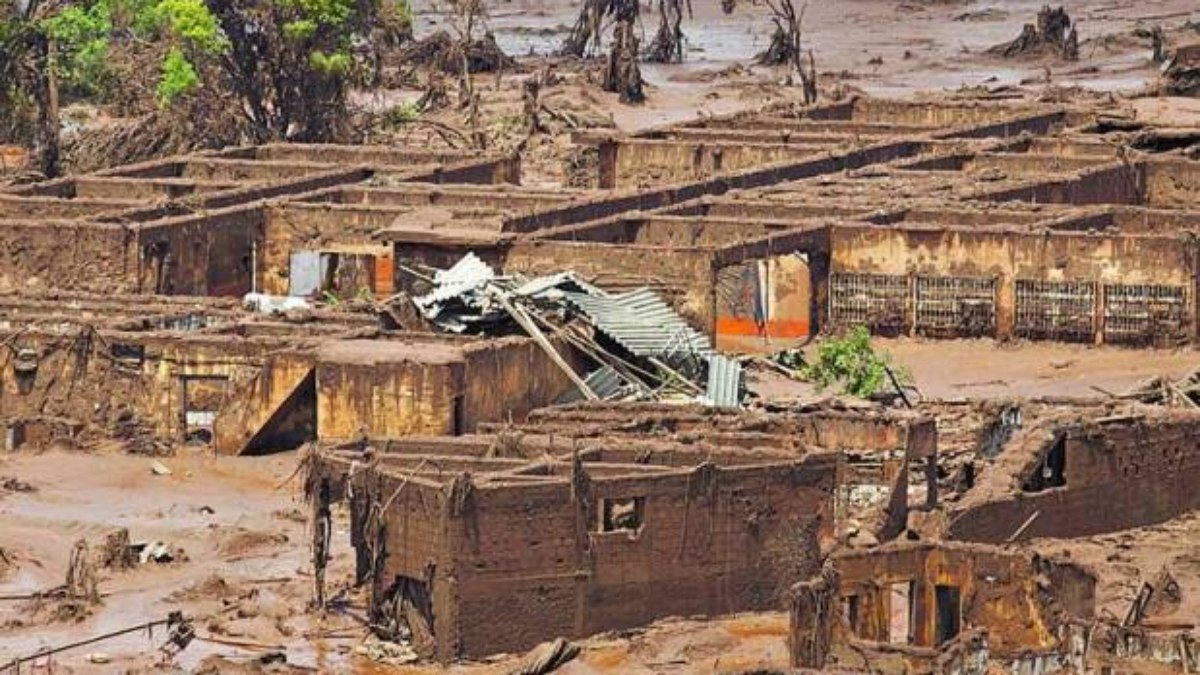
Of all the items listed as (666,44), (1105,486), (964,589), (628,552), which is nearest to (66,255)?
(1105,486)

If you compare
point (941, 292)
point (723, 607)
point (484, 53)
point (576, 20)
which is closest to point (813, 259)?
point (941, 292)

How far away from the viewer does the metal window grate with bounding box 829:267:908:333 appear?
5128 cm

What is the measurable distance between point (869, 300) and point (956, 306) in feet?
3.34

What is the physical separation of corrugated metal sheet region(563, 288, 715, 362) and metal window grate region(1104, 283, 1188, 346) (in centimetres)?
463

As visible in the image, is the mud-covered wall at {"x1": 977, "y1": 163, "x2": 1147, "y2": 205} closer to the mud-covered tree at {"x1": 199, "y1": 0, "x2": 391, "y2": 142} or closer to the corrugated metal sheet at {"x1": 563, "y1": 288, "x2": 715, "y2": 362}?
the corrugated metal sheet at {"x1": 563, "y1": 288, "x2": 715, "y2": 362}

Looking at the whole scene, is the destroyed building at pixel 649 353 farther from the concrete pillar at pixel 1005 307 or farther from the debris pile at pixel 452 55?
the debris pile at pixel 452 55

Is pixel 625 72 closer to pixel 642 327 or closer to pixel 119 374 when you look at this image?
pixel 642 327

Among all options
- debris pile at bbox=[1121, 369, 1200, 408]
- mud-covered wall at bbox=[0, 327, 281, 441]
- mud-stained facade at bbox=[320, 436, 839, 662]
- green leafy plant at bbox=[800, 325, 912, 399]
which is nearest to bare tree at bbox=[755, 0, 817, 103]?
green leafy plant at bbox=[800, 325, 912, 399]

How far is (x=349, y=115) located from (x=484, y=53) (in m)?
9.33

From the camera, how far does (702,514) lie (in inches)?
1463

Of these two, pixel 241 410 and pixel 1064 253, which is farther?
pixel 1064 253

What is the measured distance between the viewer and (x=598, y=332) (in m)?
→ 46.4

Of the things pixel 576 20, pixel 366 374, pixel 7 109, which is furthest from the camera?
pixel 576 20

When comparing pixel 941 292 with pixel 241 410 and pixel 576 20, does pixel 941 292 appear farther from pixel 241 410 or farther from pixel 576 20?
pixel 576 20
